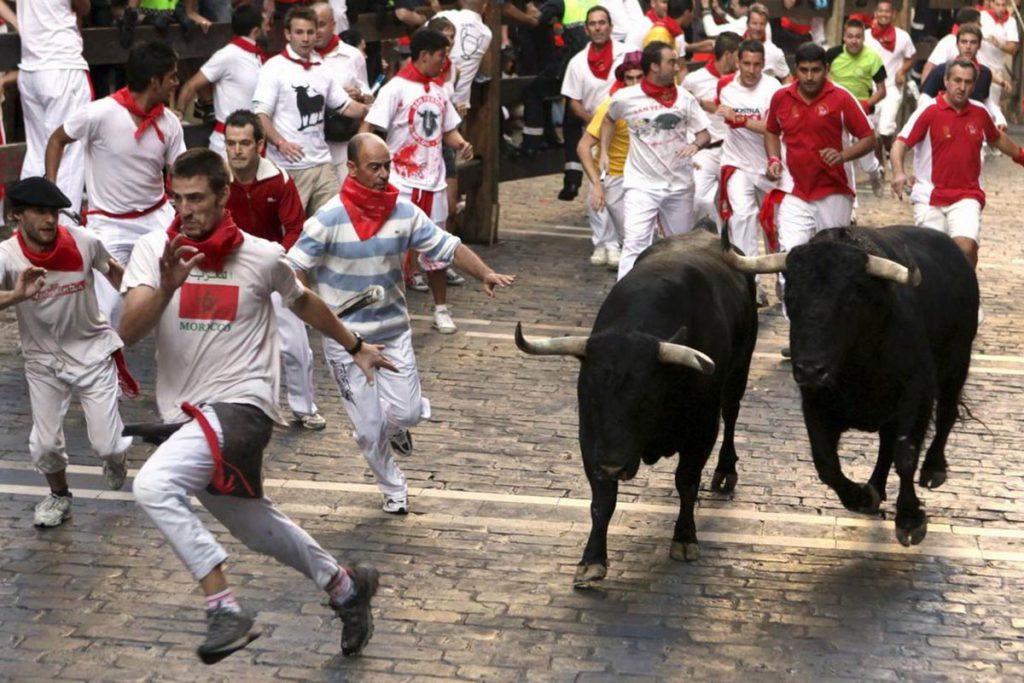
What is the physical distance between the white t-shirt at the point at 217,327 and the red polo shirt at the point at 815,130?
6747mm

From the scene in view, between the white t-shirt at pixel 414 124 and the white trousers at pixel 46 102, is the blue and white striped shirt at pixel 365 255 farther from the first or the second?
the white trousers at pixel 46 102

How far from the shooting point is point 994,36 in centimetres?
2464

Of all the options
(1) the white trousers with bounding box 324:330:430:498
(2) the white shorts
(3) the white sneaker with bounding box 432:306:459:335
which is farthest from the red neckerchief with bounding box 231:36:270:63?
(1) the white trousers with bounding box 324:330:430:498

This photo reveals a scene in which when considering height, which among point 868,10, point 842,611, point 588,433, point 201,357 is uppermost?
point 201,357

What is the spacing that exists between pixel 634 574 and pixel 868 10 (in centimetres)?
1990

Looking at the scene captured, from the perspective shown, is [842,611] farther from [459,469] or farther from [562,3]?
[562,3]

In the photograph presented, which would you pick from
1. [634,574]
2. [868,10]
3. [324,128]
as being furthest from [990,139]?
[868,10]

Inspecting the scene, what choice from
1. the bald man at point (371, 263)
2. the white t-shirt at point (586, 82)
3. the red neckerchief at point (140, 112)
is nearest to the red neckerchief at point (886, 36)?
the white t-shirt at point (586, 82)

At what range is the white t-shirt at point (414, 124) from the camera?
46.7 ft

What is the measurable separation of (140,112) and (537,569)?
450cm

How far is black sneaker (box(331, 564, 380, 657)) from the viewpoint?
7.43 metres

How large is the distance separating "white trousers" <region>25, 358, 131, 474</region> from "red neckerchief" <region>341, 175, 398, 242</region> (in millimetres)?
1493

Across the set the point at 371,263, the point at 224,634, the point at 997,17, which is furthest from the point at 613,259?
the point at 997,17

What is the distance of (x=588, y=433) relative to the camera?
8539 mm
